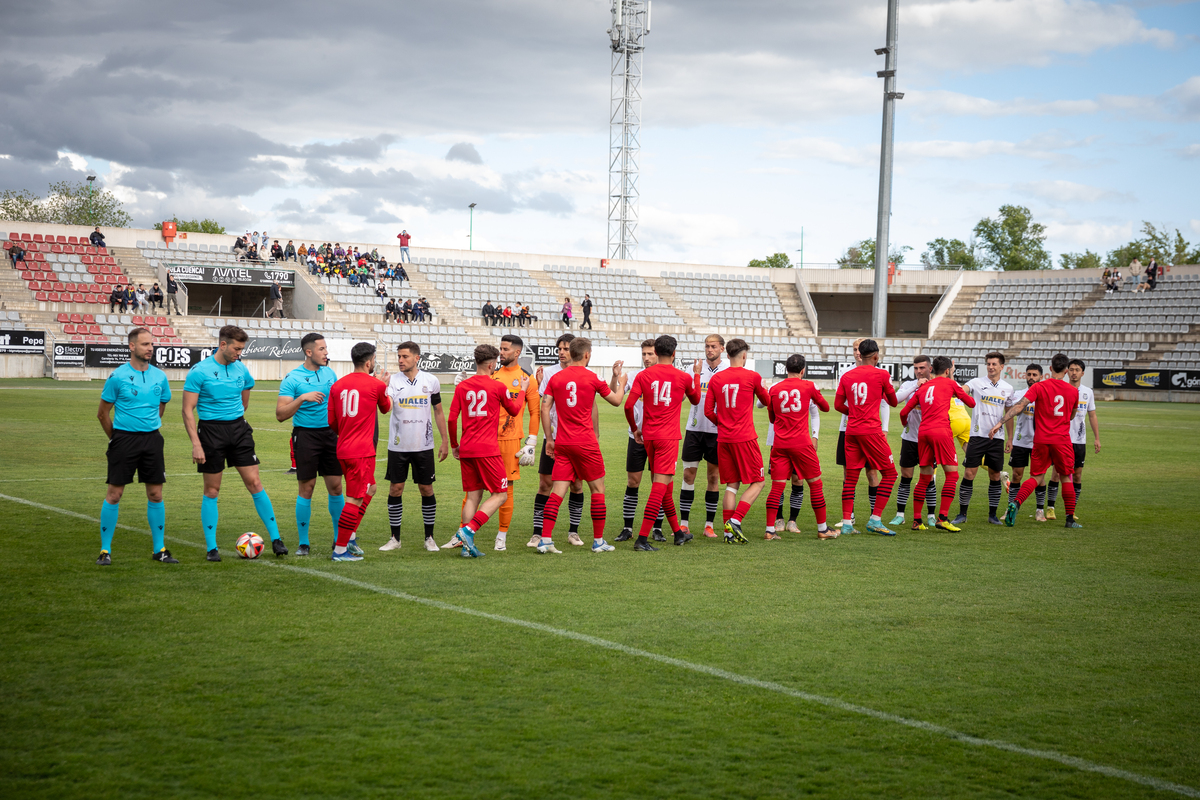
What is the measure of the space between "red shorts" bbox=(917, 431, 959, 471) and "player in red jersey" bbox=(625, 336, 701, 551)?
10.1ft

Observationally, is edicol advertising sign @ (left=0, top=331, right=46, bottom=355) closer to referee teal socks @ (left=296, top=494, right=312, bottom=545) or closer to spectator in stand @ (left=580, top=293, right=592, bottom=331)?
spectator in stand @ (left=580, top=293, right=592, bottom=331)

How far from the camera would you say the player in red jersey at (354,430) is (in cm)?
859

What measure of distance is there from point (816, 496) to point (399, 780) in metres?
6.97

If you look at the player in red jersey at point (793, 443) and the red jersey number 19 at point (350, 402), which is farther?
the player in red jersey at point (793, 443)

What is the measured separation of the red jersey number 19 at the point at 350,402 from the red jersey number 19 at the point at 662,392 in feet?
9.64

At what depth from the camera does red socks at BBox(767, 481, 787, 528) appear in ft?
33.5

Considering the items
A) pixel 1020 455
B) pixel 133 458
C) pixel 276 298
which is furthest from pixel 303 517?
pixel 276 298

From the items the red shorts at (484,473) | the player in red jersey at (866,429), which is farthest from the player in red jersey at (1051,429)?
the red shorts at (484,473)

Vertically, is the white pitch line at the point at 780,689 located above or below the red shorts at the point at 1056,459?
below

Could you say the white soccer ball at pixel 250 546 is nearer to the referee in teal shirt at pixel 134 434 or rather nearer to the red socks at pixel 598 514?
the referee in teal shirt at pixel 134 434

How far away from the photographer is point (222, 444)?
27.3 feet

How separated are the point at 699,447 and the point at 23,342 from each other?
3378 centimetres

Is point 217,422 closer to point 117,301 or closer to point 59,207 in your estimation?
point 117,301

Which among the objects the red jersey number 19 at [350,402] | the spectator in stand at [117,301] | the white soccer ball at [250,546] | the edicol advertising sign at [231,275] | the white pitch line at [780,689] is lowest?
the white pitch line at [780,689]
